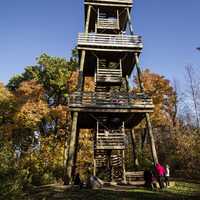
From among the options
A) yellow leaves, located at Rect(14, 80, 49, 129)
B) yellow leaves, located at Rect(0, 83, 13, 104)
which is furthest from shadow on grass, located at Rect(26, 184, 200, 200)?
yellow leaves, located at Rect(0, 83, 13, 104)

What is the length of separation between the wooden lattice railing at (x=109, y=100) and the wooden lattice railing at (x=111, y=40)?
14.3ft

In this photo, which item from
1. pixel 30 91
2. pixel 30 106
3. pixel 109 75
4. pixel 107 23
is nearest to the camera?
Result: pixel 109 75

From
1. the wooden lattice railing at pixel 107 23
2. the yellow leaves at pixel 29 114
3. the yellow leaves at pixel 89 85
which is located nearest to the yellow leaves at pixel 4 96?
the yellow leaves at pixel 29 114

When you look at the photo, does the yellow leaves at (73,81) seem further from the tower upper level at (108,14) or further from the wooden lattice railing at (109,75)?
the wooden lattice railing at (109,75)

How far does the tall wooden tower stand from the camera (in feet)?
62.0

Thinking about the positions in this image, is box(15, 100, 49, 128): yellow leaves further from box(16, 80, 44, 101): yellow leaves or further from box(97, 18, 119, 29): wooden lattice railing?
box(97, 18, 119, 29): wooden lattice railing

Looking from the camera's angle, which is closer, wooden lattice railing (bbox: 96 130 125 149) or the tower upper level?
wooden lattice railing (bbox: 96 130 125 149)

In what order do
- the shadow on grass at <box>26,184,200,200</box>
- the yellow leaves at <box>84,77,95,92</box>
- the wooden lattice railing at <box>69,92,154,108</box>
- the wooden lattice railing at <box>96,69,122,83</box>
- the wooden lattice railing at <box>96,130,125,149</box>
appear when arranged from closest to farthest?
the shadow on grass at <box>26,184,200,200</box> → the wooden lattice railing at <box>69,92,154,108</box> → the wooden lattice railing at <box>96,130,125,149</box> → the wooden lattice railing at <box>96,69,122,83</box> → the yellow leaves at <box>84,77,95,92</box>

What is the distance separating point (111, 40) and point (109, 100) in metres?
5.37

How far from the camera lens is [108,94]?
19.5 meters

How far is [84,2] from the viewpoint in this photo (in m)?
22.9

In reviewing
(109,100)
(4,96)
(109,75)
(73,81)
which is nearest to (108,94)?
(109,100)

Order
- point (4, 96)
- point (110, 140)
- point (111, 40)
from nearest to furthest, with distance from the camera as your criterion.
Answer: point (110, 140) < point (111, 40) < point (4, 96)

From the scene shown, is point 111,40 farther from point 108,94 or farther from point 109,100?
point 109,100
